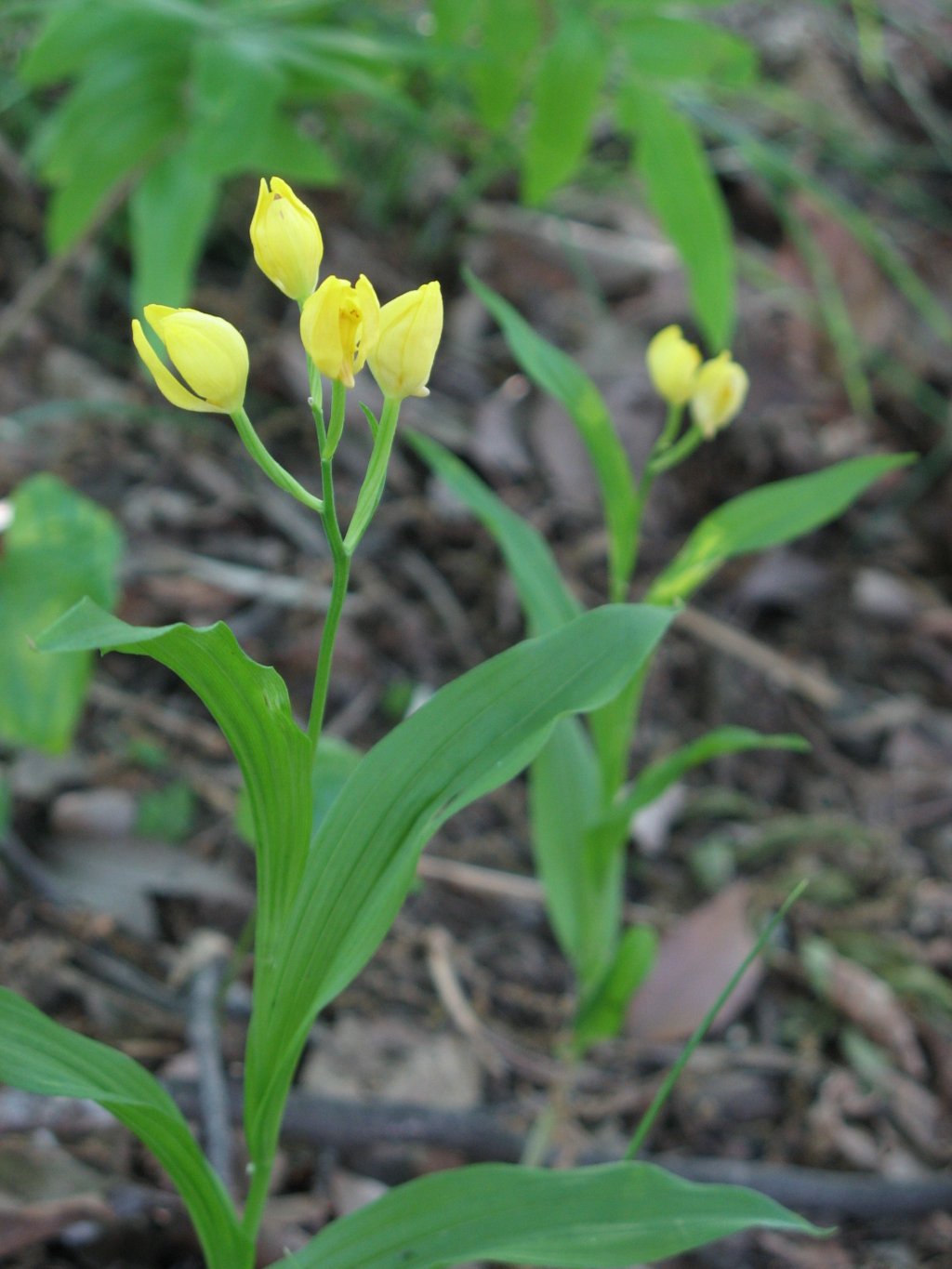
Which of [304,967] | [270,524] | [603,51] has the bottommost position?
[270,524]

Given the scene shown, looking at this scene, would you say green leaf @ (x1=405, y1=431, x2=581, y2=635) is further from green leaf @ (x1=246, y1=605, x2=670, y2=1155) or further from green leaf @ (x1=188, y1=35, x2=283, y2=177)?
green leaf @ (x1=188, y1=35, x2=283, y2=177)

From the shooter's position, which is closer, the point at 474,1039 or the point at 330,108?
the point at 474,1039

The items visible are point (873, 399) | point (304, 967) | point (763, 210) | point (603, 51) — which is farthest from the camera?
point (763, 210)

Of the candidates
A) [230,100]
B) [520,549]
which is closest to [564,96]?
[230,100]

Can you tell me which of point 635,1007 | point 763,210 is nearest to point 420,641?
point 635,1007

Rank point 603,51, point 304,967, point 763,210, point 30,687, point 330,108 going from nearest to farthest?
point 304,967, point 30,687, point 603,51, point 330,108, point 763,210

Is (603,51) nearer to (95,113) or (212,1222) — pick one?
(95,113)

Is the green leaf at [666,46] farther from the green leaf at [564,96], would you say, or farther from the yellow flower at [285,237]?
the yellow flower at [285,237]
